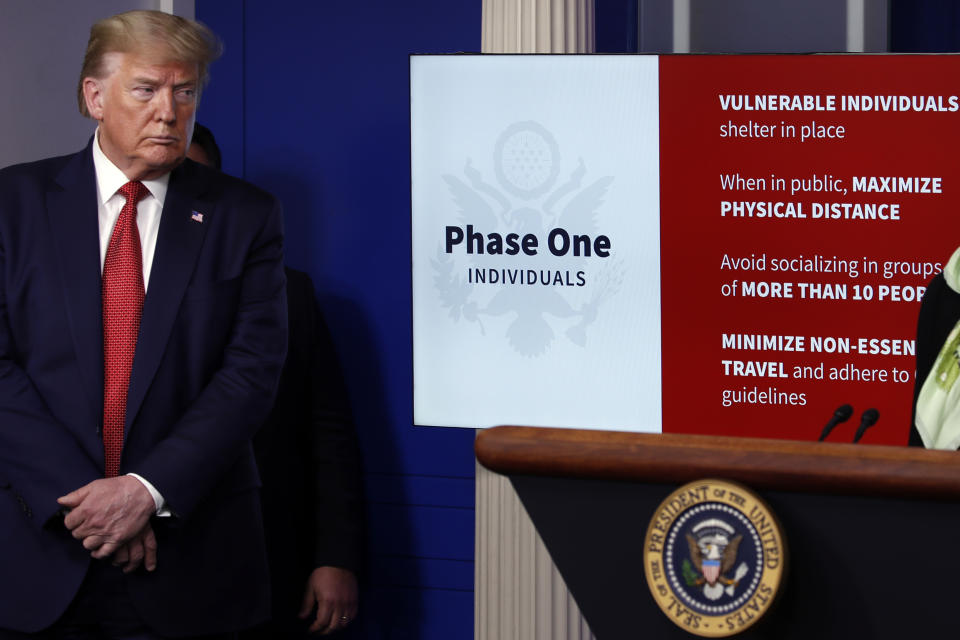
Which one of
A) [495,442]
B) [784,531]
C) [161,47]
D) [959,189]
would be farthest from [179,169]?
[959,189]

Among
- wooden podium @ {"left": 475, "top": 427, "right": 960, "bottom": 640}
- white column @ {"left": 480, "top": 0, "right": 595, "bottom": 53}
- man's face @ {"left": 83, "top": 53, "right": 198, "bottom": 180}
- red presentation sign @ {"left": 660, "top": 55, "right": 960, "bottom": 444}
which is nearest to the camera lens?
wooden podium @ {"left": 475, "top": 427, "right": 960, "bottom": 640}

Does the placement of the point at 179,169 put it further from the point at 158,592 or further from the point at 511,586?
the point at 511,586

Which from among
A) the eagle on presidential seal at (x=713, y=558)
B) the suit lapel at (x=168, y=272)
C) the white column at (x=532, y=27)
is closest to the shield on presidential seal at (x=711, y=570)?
the eagle on presidential seal at (x=713, y=558)

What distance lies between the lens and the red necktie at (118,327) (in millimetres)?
1847

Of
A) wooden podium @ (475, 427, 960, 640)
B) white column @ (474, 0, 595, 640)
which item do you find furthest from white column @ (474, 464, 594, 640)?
wooden podium @ (475, 427, 960, 640)

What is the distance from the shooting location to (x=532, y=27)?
109 inches

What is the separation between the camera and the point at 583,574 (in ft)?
3.01

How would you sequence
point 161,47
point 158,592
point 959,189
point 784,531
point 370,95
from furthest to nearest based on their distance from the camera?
point 370,95 < point 959,189 < point 161,47 < point 158,592 < point 784,531

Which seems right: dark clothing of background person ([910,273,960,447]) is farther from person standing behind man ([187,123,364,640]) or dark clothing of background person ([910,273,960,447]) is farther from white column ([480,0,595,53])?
person standing behind man ([187,123,364,640])

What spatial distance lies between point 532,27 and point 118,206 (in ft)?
3.91

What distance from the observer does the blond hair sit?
1920mm

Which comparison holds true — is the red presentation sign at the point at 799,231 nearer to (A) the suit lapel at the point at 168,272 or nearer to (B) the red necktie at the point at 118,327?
(A) the suit lapel at the point at 168,272

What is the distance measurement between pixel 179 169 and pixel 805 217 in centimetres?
134

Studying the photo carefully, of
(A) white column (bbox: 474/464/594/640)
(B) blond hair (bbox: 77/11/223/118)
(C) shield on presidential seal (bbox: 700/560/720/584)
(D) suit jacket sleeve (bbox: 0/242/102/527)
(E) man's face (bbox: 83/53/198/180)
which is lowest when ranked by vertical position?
(A) white column (bbox: 474/464/594/640)
